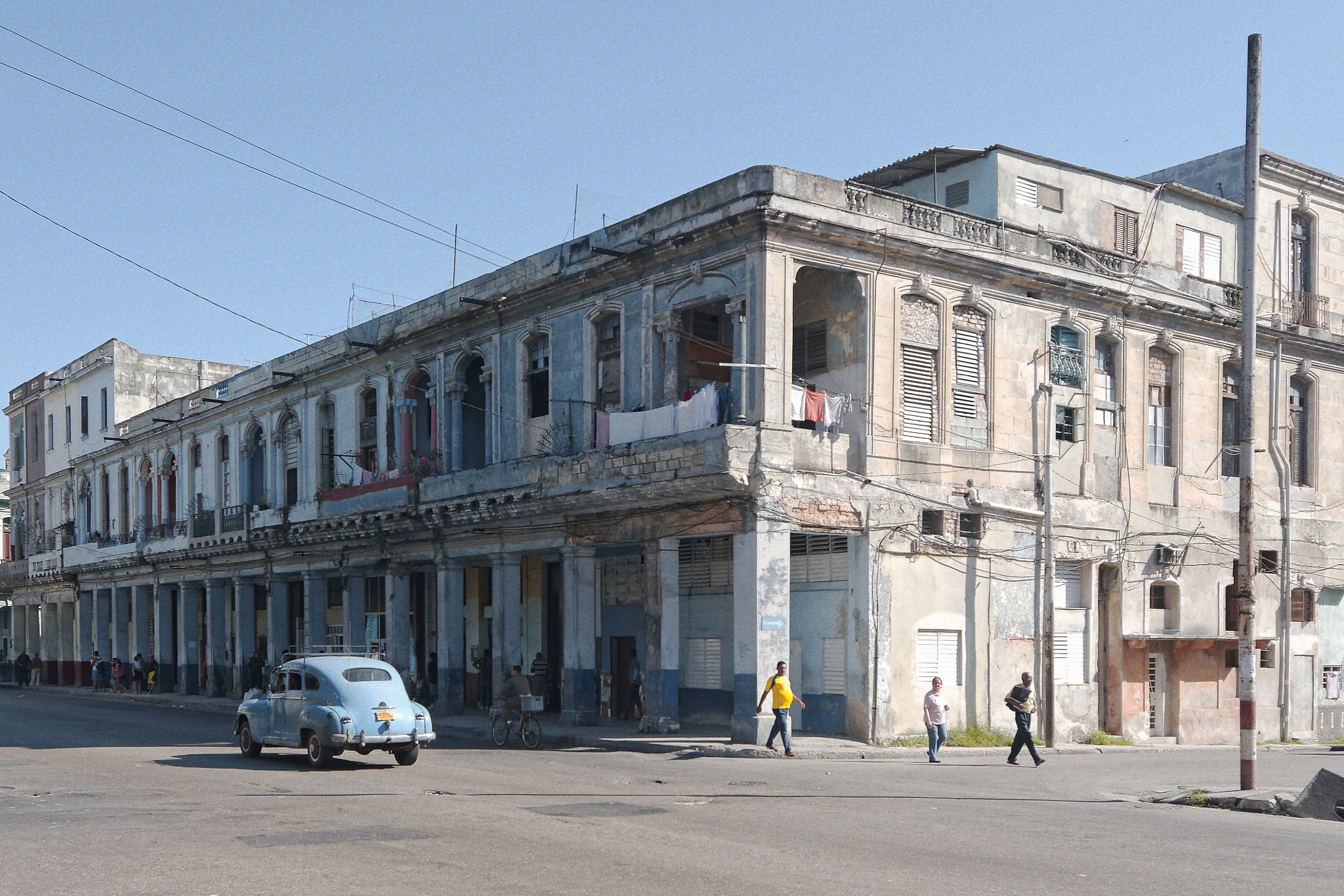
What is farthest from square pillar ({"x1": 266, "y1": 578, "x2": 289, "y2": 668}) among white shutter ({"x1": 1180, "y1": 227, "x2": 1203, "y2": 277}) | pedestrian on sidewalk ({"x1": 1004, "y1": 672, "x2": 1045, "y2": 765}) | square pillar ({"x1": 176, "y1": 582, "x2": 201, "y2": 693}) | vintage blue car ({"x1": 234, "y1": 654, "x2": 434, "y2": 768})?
white shutter ({"x1": 1180, "y1": 227, "x2": 1203, "y2": 277})

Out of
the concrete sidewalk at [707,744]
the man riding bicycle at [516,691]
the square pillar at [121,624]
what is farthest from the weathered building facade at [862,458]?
the square pillar at [121,624]

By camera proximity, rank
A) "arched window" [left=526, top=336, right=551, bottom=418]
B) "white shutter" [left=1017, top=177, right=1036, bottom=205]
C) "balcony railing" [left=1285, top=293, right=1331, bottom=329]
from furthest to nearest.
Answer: "balcony railing" [left=1285, top=293, right=1331, bottom=329], "arched window" [left=526, top=336, right=551, bottom=418], "white shutter" [left=1017, top=177, right=1036, bottom=205]

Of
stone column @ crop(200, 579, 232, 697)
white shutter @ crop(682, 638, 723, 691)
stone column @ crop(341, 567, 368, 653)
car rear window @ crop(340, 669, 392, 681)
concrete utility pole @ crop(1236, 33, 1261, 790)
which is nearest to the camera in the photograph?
concrete utility pole @ crop(1236, 33, 1261, 790)

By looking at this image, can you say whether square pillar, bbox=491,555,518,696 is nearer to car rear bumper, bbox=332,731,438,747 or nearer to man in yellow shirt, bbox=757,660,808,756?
man in yellow shirt, bbox=757,660,808,756

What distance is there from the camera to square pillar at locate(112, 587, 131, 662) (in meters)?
52.7

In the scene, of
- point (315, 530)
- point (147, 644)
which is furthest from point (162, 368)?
point (315, 530)

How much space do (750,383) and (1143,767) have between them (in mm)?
8978

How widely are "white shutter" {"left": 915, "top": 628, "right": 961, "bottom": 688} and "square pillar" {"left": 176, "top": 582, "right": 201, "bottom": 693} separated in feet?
99.0

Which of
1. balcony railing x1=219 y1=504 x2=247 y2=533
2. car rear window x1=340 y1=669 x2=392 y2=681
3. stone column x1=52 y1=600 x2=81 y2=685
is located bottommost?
stone column x1=52 y1=600 x2=81 y2=685

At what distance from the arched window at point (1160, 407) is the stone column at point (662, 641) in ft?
36.8

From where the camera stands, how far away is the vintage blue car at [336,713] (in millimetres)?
19094

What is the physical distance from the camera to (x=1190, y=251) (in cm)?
3119

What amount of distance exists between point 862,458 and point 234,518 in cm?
2483

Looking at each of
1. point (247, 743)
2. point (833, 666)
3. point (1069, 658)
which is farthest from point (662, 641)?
point (1069, 658)
